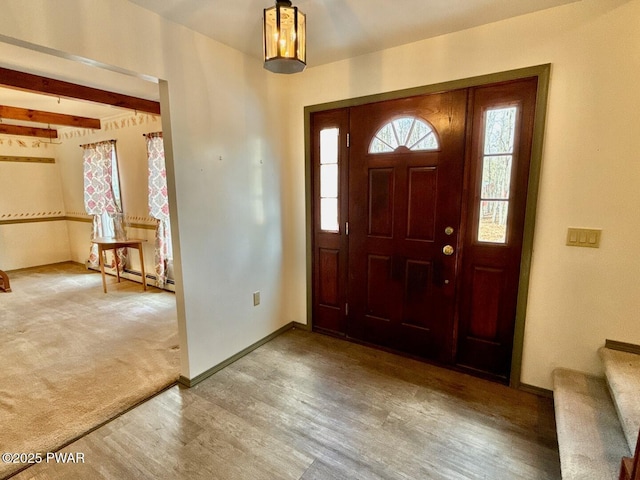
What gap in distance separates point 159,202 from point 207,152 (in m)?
2.25

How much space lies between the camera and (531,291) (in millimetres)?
2139

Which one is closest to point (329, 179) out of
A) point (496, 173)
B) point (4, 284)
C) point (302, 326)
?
point (496, 173)

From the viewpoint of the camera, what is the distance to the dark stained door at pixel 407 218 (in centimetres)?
231

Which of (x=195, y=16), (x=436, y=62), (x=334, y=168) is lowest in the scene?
(x=334, y=168)

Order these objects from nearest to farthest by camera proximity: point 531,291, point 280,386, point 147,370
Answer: point 531,291, point 280,386, point 147,370

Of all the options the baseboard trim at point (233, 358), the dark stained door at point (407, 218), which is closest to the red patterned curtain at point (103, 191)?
the baseboard trim at point (233, 358)

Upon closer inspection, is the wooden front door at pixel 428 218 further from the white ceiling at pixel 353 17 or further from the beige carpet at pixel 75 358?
the beige carpet at pixel 75 358

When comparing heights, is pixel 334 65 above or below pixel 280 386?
above

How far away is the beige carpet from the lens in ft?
6.34

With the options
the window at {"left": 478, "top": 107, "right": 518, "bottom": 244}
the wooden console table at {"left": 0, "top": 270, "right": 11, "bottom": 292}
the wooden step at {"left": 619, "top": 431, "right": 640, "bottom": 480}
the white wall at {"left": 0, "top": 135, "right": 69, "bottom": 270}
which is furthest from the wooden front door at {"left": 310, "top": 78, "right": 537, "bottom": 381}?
the white wall at {"left": 0, "top": 135, "right": 69, "bottom": 270}

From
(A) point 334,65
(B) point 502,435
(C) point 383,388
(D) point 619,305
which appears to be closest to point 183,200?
(A) point 334,65

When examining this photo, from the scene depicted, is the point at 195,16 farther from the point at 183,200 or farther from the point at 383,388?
the point at 383,388

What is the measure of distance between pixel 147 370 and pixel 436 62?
325 cm

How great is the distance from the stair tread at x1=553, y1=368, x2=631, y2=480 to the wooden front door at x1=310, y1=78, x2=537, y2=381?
424mm
